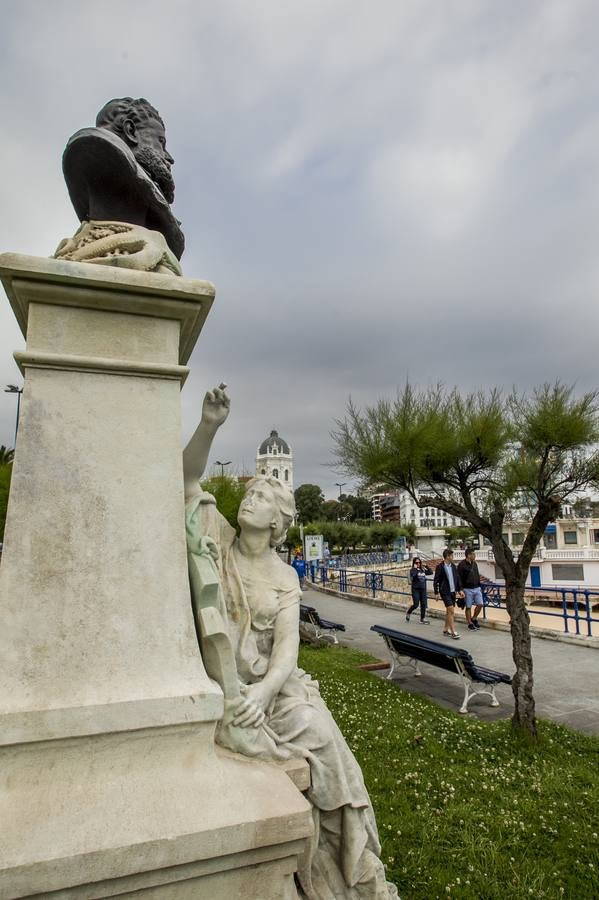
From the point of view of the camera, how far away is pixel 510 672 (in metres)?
7.81

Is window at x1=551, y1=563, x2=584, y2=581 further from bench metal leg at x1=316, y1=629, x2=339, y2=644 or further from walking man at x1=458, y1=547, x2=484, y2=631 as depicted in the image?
bench metal leg at x1=316, y1=629, x2=339, y2=644

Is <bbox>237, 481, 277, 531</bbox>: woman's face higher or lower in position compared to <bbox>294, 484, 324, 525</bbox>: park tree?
lower

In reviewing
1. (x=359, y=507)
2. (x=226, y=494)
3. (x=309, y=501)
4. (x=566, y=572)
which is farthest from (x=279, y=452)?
(x=226, y=494)

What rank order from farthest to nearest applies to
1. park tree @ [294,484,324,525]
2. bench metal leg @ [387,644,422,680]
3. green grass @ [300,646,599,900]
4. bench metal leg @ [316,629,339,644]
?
park tree @ [294,484,324,525] < bench metal leg @ [316,629,339,644] < bench metal leg @ [387,644,422,680] < green grass @ [300,646,599,900]

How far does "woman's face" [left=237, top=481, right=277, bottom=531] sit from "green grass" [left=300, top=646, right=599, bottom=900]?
7.51 feet

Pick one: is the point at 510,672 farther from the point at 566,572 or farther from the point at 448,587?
the point at 566,572

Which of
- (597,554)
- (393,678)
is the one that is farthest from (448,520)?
(393,678)

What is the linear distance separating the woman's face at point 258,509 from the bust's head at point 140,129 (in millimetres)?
1557

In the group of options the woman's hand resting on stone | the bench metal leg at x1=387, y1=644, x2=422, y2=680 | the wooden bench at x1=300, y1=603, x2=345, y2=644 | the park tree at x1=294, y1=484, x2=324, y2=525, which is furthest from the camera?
the park tree at x1=294, y1=484, x2=324, y2=525

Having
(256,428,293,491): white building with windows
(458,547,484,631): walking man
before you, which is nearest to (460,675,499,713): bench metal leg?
(458,547,484,631): walking man

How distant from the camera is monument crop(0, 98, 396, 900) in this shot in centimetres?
152

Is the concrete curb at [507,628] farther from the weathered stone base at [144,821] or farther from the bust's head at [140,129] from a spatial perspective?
the bust's head at [140,129]

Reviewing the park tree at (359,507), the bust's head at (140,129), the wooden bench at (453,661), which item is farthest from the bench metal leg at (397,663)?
the park tree at (359,507)

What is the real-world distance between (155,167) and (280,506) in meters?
1.70
